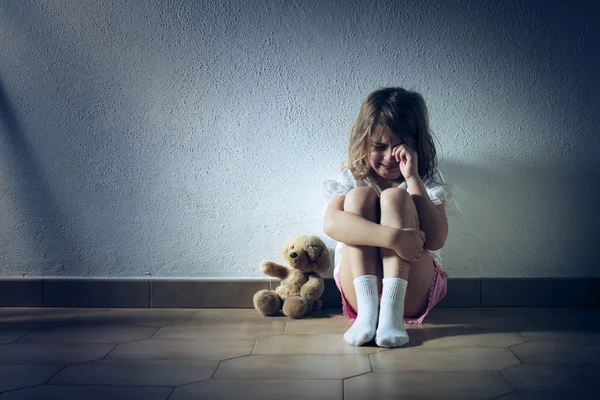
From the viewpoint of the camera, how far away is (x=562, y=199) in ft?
7.04

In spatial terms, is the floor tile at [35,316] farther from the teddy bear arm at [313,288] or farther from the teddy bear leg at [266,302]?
the teddy bear arm at [313,288]

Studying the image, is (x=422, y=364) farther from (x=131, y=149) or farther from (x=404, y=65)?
(x=131, y=149)

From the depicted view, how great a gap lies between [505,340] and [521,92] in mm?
867

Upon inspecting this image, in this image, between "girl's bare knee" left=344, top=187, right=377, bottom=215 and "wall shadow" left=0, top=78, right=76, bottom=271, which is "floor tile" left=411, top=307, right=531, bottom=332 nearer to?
"girl's bare knee" left=344, top=187, right=377, bottom=215

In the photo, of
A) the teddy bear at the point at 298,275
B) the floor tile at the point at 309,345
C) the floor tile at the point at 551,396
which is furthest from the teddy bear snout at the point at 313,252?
the floor tile at the point at 551,396

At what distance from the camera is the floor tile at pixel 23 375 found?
1323 millimetres

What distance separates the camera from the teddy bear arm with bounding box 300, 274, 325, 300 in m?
2.04

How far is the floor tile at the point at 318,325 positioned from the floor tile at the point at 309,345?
0.05 m

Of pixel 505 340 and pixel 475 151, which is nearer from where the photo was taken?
pixel 505 340

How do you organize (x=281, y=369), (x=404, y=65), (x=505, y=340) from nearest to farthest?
1. (x=281, y=369)
2. (x=505, y=340)
3. (x=404, y=65)

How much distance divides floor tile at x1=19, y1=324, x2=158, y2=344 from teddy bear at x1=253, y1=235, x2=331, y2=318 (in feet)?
1.23

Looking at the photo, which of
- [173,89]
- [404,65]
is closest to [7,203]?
[173,89]

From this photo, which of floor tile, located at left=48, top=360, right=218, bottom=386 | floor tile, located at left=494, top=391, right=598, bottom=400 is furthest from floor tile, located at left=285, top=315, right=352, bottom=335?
floor tile, located at left=494, top=391, right=598, bottom=400

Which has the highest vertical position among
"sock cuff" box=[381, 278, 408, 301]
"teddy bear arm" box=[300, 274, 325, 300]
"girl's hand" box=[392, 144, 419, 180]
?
"girl's hand" box=[392, 144, 419, 180]
